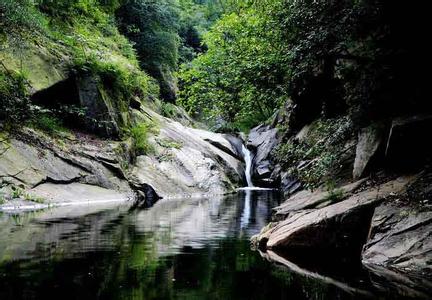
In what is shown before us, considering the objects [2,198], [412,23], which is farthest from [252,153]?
[412,23]

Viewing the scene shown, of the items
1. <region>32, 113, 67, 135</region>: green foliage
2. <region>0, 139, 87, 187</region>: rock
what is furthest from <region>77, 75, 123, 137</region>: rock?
<region>0, 139, 87, 187</region>: rock

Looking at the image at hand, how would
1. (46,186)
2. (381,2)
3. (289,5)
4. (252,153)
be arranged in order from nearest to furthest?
(381,2)
(289,5)
(46,186)
(252,153)

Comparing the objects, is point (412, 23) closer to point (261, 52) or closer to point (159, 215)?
point (159, 215)

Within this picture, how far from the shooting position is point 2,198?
49.7 ft

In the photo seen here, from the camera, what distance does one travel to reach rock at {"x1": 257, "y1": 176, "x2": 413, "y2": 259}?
352 inches

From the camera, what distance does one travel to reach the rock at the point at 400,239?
721 centimetres

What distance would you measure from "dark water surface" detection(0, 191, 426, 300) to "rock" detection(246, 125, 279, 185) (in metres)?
15.9

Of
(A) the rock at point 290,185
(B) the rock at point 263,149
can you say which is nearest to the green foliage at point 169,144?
(B) the rock at point 263,149

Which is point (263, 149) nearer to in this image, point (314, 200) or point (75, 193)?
point (75, 193)

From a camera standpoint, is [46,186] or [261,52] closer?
[46,186]

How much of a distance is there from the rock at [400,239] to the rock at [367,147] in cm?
284

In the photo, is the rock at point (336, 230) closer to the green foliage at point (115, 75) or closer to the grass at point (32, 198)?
the grass at point (32, 198)

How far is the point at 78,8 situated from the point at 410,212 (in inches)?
822

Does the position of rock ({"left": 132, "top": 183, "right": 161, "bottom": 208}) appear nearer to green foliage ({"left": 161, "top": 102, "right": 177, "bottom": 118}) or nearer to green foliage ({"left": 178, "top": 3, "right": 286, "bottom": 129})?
green foliage ({"left": 178, "top": 3, "right": 286, "bottom": 129})
